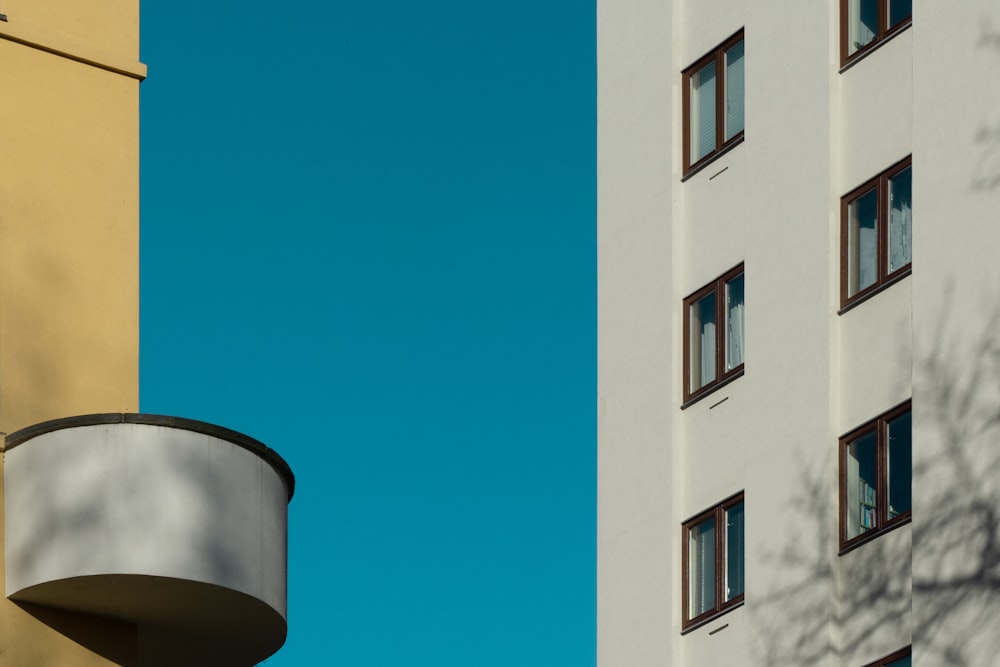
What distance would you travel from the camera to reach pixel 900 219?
30.5 metres

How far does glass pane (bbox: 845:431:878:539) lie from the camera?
2988 cm

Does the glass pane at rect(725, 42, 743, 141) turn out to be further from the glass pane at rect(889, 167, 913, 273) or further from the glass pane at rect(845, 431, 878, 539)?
the glass pane at rect(845, 431, 878, 539)

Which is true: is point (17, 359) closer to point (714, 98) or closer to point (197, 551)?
point (197, 551)

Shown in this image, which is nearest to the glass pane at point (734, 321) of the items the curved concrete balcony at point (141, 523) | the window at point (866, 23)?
the window at point (866, 23)

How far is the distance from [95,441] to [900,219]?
1466cm

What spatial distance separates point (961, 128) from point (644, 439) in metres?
6.70

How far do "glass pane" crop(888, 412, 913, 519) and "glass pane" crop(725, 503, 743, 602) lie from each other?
2638 mm

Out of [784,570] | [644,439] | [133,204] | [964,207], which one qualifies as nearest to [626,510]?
[644,439]

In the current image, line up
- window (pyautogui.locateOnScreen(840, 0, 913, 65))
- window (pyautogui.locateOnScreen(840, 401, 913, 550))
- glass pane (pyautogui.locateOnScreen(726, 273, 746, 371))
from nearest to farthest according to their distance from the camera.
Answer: window (pyautogui.locateOnScreen(840, 401, 913, 550)), window (pyautogui.locateOnScreen(840, 0, 913, 65)), glass pane (pyautogui.locateOnScreen(726, 273, 746, 371))

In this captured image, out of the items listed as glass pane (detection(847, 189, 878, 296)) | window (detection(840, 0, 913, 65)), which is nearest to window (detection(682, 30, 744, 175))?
window (detection(840, 0, 913, 65))

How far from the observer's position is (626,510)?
33.9 meters

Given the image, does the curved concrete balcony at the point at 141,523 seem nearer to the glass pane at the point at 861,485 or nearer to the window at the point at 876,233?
the glass pane at the point at 861,485

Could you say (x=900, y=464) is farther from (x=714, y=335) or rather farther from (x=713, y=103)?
(x=713, y=103)

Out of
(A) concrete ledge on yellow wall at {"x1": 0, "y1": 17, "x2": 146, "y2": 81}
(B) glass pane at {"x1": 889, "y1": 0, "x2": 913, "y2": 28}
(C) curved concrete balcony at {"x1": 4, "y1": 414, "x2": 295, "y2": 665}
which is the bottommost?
(C) curved concrete balcony at {"x1": 4, "y1": 414, "x2": 295, "y2": 665}
